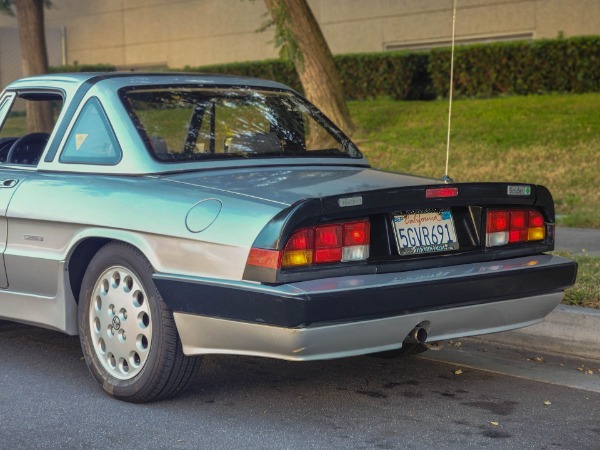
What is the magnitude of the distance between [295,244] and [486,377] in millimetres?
1690

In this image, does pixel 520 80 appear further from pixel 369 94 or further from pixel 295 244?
pixel 295 244

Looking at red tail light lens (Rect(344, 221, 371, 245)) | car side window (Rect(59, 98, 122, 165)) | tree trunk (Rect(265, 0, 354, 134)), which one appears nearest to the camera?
red tail light lens (Rect(344, 221, 371, 245))

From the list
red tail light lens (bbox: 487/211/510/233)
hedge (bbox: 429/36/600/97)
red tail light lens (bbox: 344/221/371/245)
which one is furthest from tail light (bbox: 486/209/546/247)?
hedge (bbox: 429/36/600/97)

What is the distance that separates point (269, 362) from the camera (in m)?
5.96

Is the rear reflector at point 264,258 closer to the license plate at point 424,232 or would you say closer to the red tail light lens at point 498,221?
the license plate at point 424,232

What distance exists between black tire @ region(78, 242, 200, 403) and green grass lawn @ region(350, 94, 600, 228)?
6.31 meters

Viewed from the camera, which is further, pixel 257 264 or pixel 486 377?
pixel 486 377

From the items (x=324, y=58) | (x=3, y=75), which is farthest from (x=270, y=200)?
(x=3, y=75)

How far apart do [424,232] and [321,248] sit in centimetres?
61

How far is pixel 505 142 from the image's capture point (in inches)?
546

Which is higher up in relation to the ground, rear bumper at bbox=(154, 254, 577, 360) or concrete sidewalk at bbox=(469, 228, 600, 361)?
rear bumper at bbox=(154, 254, 577, 360)

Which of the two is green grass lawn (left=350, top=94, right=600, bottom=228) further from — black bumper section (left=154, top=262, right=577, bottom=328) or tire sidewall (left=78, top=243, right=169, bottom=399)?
tire sidewall (left=78, top=243, right=169, bottom=399)

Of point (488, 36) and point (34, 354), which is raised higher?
point (488, 36)

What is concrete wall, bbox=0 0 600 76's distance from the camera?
1889 centimetres
